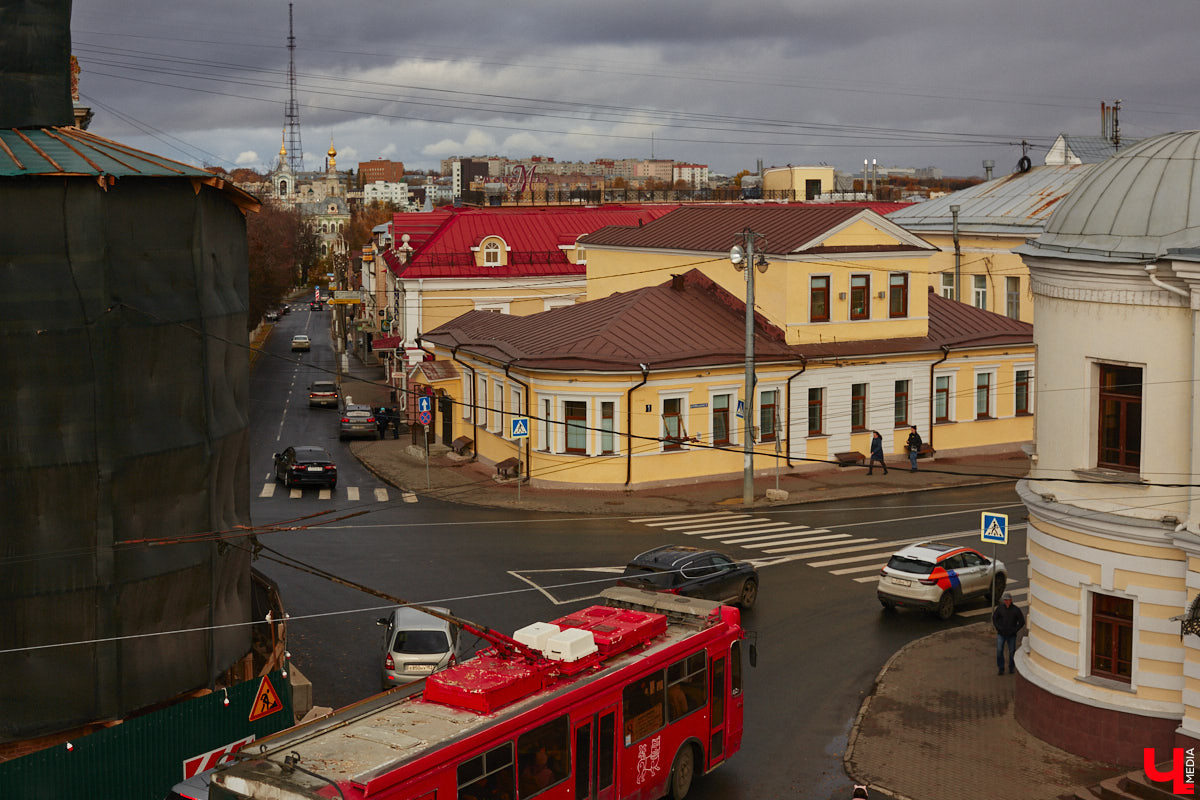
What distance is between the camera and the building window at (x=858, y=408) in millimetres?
46438

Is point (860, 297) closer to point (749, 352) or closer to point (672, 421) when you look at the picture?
point (749, 352)

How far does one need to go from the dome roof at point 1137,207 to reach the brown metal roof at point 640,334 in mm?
21791

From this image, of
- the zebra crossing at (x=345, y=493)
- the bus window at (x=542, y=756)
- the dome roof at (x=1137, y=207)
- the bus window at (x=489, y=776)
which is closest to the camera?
the bus window at (x=489, y=776)

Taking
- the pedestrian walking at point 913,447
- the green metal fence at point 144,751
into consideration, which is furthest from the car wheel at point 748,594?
the pedestrian walking at point 913,447

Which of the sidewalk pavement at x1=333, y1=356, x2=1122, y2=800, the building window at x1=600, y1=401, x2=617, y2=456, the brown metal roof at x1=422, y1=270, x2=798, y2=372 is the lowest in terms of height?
the sidewalk pavement at x1=333, y1=356, x2=1122, y2=800

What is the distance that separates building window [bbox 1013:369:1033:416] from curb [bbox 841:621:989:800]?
2333 centimetres

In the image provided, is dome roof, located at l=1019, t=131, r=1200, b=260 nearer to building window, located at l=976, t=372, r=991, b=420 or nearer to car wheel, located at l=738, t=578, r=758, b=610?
car wheel, located at l=738, t=578, r=758, b=610

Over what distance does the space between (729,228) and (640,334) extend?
9.92m

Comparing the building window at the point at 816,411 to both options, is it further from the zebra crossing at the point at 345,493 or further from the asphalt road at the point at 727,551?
the zebra crossing at the point at 345,493

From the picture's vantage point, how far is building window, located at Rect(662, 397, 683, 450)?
42500 mm

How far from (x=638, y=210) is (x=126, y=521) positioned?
66738mm

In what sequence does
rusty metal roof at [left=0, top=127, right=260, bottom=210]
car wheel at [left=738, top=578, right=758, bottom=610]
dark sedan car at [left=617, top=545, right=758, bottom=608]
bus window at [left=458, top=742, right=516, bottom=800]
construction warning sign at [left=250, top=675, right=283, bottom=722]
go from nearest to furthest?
bus window at [left=458, top=742, right=516, bottom=800], rusty metal roof at [left=0, top=127, right=260, bottom=210], construction warning sign at [left=250, top=675, right=283, bottom=722], dark sedan car at [left=617, top=545, right=758, bottom=608], car wheel at [left=738, top=578, right=758, bottom=610]

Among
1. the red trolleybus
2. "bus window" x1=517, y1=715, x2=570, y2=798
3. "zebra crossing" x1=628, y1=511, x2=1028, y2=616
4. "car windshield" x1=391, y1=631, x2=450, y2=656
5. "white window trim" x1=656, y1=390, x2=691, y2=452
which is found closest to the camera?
the red trolleybus

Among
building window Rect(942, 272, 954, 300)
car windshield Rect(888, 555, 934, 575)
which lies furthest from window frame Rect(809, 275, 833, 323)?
building window Rect(942, 272, 954, 300)
